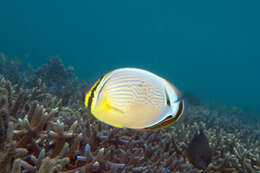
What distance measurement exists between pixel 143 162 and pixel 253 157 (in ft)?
7.86

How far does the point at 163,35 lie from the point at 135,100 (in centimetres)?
12530

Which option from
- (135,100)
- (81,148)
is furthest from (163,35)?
(135,100)

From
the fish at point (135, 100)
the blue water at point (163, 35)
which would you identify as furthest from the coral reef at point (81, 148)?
the blue water at point (163, 35)

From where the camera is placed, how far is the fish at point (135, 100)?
3.84 ft

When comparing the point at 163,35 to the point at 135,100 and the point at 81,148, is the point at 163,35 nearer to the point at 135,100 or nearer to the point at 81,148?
the point at 81,148

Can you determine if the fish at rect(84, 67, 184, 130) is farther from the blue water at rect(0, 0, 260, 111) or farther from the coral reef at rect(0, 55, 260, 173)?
the blue water at rect(0, 0, 260, 111)

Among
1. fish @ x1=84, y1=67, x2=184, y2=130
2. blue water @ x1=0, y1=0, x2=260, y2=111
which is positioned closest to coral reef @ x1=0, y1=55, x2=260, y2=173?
fish @ x1=84, y1=67, x2=184, y2=130

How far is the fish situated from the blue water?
81398mm

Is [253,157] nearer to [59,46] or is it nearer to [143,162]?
[143,162]

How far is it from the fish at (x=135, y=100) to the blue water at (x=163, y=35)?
8140cm

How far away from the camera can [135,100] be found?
1.23 meters

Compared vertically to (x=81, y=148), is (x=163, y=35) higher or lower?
higher

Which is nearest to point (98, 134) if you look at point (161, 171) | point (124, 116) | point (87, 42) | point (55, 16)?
point (161, 171)

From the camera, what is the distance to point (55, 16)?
3996 inches
